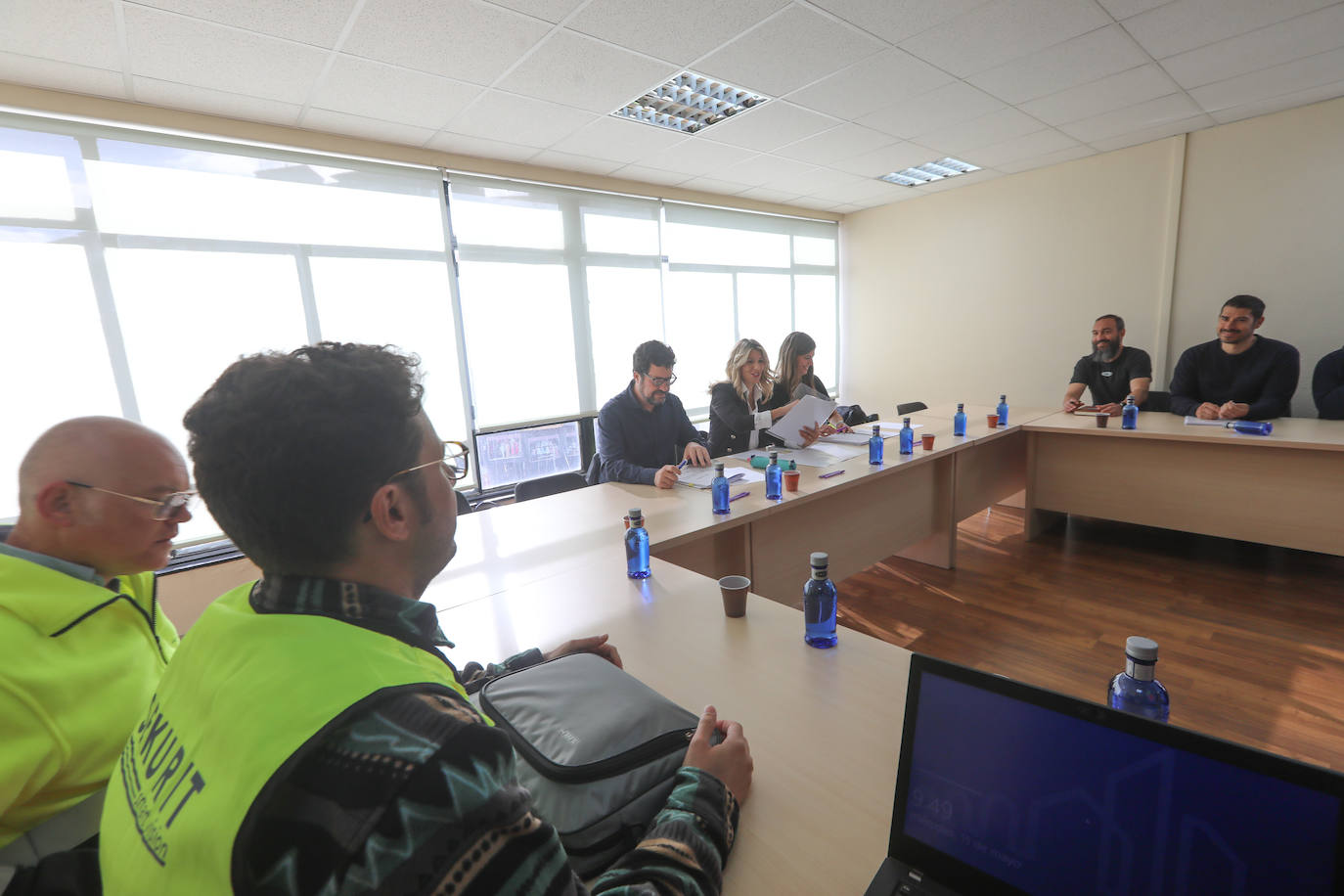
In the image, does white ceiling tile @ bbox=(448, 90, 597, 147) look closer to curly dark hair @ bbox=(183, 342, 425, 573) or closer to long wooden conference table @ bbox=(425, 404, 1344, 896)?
long wooden conference table @ bbox=(425, 404, 1344, 896)

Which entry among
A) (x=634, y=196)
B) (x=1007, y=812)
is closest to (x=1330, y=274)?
(x=634, y=196)

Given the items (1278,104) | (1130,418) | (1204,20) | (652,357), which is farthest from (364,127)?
(1278,104)

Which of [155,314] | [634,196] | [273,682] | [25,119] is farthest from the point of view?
[634,196]

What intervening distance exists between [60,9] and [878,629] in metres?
4.14

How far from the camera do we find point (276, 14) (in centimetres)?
222

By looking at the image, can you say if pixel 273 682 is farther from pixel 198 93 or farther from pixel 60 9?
pixel 198 93

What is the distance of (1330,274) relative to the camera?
402 centimetres

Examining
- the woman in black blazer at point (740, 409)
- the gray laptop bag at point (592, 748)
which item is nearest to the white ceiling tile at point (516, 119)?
the woman in black blazer at point (740, 409)

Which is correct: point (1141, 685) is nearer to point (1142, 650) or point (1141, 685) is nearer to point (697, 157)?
point (1142, 650)

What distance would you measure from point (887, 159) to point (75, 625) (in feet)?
17.0

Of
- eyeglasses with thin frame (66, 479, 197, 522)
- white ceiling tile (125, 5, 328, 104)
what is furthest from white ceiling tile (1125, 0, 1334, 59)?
eyeglasses with thin frame (66, 479, 197, 522)

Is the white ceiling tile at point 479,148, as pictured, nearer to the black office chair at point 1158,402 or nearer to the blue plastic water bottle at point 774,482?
the blue plastic water bottle at point 774,482

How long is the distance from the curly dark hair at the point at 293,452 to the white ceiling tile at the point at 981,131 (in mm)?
4363

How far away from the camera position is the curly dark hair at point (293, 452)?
62 cm
